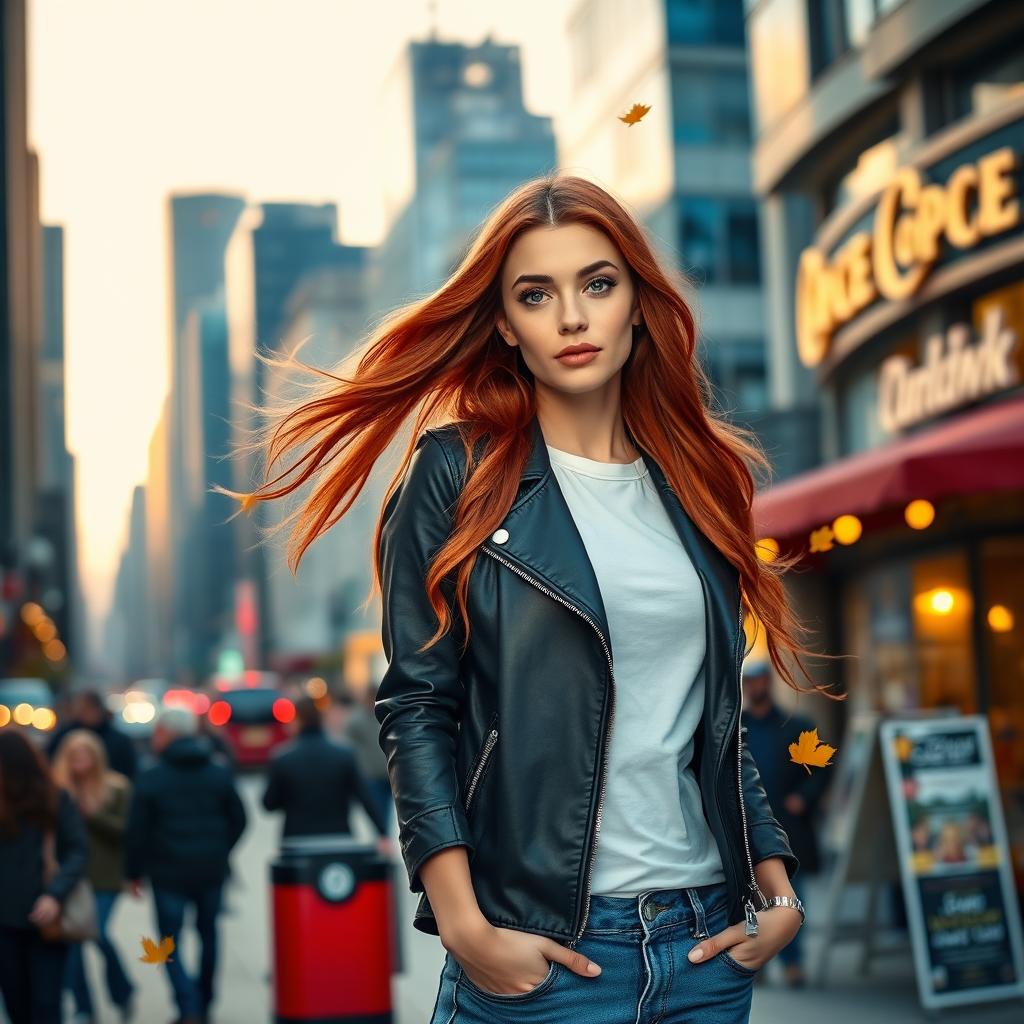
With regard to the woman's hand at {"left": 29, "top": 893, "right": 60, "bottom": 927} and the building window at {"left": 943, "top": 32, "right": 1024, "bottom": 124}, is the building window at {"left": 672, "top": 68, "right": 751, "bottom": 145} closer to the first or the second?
the building window at {"left": 943, "top": 32, "right": 1024, "bottom": 124}

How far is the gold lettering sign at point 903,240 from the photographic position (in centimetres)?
1412

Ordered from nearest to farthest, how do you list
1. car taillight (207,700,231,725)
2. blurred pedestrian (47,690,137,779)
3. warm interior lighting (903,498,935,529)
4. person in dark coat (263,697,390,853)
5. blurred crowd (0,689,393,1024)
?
blurred crowd (0,689,393,1024), warm interior lighting (903,498,935,529), person in dark coat (263,697,390,853), blurred pedestrian (47,690,137,779), car taillight (207,700,231,725)

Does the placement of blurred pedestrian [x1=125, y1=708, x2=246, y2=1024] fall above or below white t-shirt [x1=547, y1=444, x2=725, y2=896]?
below

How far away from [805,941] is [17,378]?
67503 millimetres

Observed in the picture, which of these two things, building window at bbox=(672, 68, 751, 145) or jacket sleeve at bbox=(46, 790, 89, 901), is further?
building window at bbox=(672, 68, 751, 145)

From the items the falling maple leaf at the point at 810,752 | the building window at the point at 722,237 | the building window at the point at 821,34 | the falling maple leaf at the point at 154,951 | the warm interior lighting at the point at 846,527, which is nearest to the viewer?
the falling maple leaf at the point at 810,752

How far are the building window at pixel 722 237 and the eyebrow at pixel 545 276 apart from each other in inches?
1419

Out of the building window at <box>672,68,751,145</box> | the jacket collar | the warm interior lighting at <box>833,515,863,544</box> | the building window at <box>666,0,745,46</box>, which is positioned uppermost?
the building window at <box>666,0,745,46</box>

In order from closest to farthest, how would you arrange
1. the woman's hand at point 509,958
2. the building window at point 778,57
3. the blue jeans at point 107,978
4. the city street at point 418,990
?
the woman's hand at point 509,958 → the city street at point 418,990 → the blue jeans at point 107,978 → the building window at point 778,57

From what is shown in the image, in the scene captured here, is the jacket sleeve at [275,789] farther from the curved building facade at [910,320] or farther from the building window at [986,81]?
the building window at [986,81]

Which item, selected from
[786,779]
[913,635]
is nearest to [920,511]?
[786,779]

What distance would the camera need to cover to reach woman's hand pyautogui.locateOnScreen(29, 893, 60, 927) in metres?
7.33

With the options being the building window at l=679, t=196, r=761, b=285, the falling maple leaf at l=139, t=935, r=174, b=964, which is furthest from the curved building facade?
the building window at l=679, t=196, r=761, b=285

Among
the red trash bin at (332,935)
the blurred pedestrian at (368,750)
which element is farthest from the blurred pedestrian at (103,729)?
the red trash bin at (332,935)
